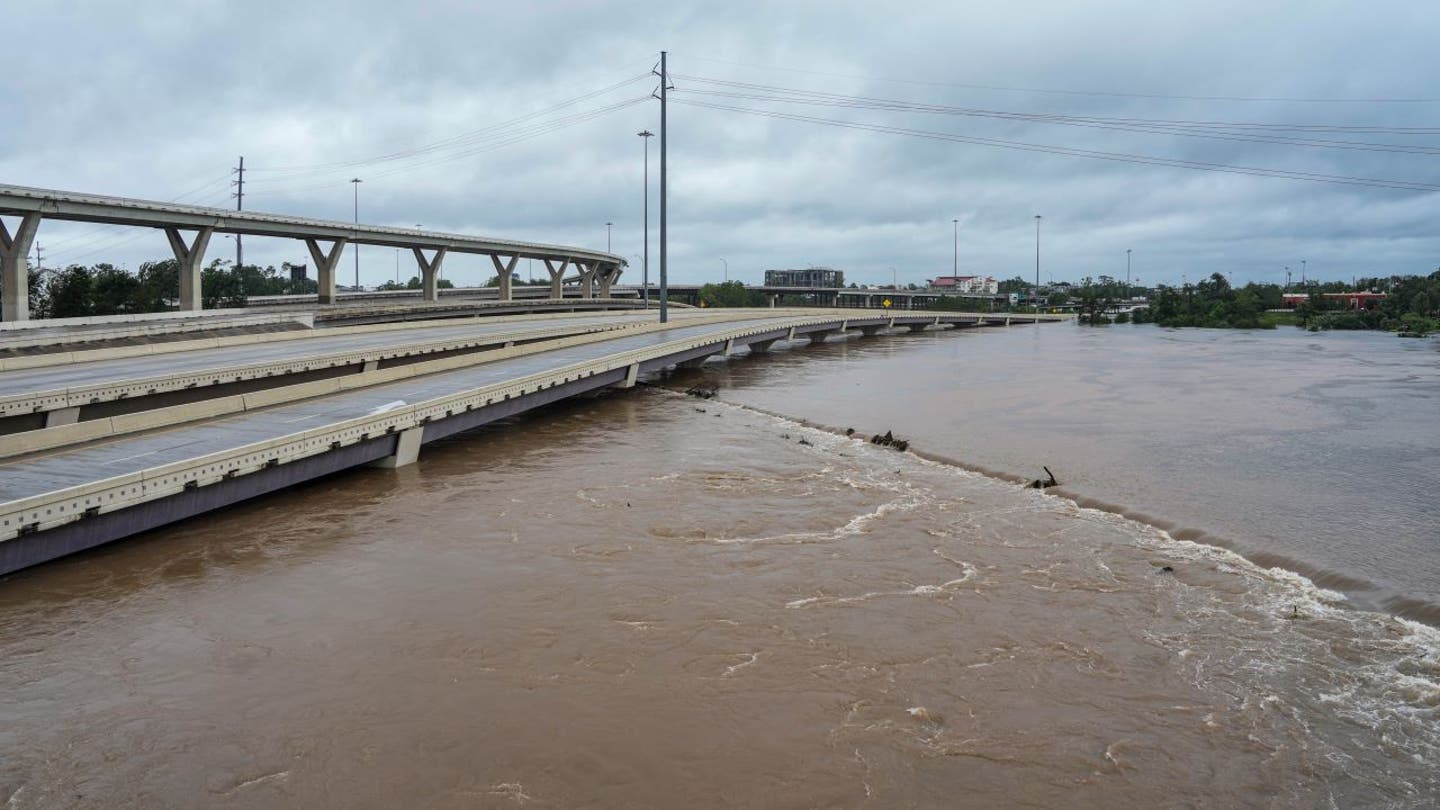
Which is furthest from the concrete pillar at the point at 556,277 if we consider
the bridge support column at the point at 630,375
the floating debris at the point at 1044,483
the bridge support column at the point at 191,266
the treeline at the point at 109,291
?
the floating debris at the point at 1044,483

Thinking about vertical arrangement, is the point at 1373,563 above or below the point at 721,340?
below

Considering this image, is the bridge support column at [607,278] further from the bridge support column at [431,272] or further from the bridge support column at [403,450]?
the bridge support column at [403,450]

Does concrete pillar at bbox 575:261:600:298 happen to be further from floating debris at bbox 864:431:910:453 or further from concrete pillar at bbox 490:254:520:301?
floating debris at bbox 864:431:910:453

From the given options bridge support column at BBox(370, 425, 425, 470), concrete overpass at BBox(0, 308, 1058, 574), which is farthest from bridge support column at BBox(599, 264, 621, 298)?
bridge support column at BBox(370, 425, 425, 470)

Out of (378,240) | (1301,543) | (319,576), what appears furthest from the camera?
(378,240)

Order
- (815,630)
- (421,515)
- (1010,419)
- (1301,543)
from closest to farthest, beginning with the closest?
(815,630), (1301,543), (421,515), (1010,419)

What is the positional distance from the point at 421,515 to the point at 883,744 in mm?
10693

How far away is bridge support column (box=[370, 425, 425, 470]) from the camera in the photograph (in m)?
19.4

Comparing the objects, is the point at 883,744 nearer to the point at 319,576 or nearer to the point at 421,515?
the point at 319,576

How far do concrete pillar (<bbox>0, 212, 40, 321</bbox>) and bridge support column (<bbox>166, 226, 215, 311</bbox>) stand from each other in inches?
398

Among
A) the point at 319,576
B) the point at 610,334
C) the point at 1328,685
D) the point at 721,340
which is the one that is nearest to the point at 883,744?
the point at 1328,685

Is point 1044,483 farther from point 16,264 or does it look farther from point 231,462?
point 16,264

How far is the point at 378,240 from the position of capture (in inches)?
2822

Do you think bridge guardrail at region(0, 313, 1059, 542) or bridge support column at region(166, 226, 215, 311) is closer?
bridge guardrail at region(0, 313, 1059, 542)
